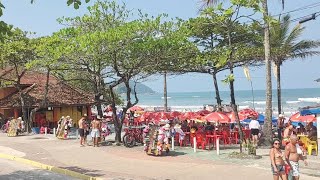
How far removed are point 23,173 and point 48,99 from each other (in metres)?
18.2

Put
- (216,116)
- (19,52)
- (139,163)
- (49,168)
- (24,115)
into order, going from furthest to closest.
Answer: (24,115)
(19,52)
(216,116)
(139,163)
(49,168)

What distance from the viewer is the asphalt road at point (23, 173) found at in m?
13.0

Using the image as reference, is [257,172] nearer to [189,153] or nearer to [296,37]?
[189,153]

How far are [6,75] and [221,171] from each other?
80.0 ft

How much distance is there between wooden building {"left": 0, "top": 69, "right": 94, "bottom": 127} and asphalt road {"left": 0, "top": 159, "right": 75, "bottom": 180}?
1544 centimetres

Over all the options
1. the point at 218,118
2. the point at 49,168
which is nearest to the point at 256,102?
the point at 218,118

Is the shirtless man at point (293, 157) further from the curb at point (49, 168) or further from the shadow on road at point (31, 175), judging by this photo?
the shadow on road at point (31, 175)

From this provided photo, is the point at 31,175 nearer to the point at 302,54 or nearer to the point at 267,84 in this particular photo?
the point at 267,84

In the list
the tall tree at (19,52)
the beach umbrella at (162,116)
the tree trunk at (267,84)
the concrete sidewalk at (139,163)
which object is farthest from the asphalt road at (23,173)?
the beach umbrella at (162,116)

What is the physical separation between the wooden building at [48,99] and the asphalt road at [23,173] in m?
15.4

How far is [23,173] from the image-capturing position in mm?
13898

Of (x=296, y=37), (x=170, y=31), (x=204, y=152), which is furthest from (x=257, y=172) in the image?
(x=296, y=37)

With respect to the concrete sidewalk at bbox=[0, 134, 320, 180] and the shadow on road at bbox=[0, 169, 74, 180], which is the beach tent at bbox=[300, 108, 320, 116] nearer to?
the concrete sidewalk at bbox=[0, 134, 320, 180]

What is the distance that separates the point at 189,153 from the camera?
56.5ft
